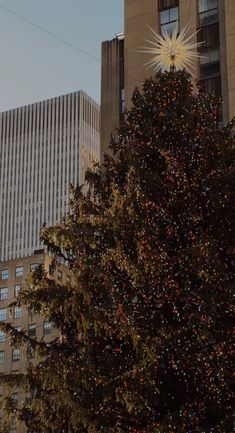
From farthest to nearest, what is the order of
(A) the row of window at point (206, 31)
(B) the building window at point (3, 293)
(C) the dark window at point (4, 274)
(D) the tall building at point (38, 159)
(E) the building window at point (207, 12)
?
(D) the tall building at point (38, 159)
(C) the dark window at point (4, 274)
(B) the building window at point (3, 293)
(E) the building window at point (207, 12)
(A) the row of window at point (206, 31)

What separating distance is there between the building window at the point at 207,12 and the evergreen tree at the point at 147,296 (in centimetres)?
2476

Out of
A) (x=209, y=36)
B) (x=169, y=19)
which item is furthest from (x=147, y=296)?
(x=169, y=19)

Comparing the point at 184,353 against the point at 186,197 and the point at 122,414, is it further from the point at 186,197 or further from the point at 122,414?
the point at 186,197

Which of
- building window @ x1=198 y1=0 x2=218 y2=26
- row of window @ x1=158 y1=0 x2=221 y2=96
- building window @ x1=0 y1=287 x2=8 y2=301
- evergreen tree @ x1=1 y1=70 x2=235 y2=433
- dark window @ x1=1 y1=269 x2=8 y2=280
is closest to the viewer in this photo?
evergreen tree @ x1=1 y1=70 x2=235 y2=433

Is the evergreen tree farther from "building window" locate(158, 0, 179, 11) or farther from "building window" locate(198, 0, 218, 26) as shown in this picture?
"building window" locate(158, 0, 179, 11)

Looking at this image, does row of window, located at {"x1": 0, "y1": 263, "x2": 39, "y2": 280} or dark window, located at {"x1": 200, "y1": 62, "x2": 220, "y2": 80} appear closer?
dark window, located at {"x1": 200, "y1": 62, "x2": 220, "y2": 80}

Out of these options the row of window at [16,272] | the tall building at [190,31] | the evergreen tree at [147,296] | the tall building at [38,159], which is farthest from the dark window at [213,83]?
the tall building at [38,159]

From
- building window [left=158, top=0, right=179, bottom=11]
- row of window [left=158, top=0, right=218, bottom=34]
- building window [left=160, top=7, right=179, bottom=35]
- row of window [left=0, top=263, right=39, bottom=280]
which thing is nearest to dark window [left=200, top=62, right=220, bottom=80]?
row of window [left=158, top=0, right=218, bottom=34]

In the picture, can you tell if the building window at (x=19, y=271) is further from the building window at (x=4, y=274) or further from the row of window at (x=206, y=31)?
the row of window at (x=206, y=31)

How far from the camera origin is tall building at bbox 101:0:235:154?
43.7 metres

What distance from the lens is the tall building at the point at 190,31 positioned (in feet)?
143

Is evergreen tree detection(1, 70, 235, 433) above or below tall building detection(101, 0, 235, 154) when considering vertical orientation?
below

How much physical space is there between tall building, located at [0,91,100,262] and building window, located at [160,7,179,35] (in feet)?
362

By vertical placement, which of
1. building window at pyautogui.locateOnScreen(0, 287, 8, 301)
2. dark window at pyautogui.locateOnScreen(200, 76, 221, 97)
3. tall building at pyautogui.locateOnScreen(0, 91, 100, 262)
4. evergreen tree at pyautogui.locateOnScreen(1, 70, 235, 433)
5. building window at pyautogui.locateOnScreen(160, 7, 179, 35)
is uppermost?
tall building at pyautogui.locateOnScreen(0, 91, 100, 262)
